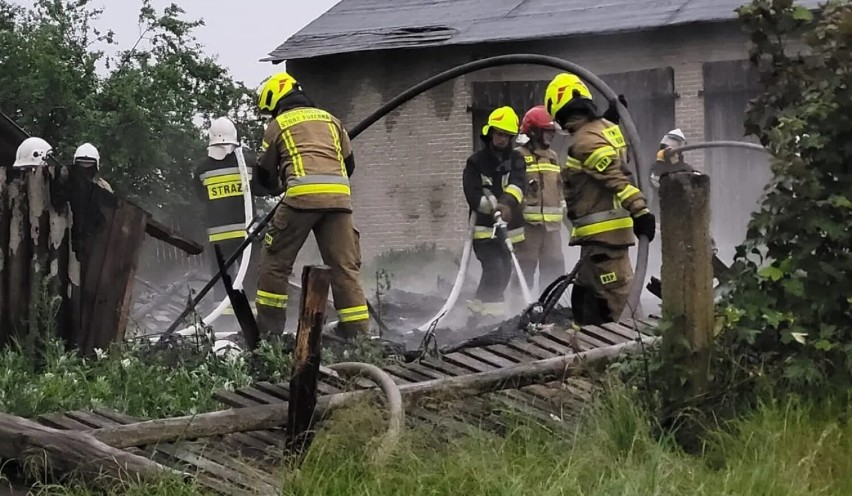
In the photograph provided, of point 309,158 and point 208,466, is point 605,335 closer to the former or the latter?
point 208,466

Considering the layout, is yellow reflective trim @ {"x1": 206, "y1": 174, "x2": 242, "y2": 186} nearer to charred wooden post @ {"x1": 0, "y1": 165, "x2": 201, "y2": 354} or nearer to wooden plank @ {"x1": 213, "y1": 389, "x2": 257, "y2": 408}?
charred wooden post @ {"x1": 0, "y1": 165, "x2": 201, "y2": 354}

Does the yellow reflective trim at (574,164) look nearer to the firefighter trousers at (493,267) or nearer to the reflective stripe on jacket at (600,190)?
the reflective stripe on jacket at (600,190)

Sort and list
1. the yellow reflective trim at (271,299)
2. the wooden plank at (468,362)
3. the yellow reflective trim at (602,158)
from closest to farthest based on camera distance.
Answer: the wooden plank at (468,362), the yellow reflective trim at (602,158), the yellow reflective trim at (271,299)

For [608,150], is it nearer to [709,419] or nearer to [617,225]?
[617,225]

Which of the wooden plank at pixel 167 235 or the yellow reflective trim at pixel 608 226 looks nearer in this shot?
the wooden plank at pixel 167 235

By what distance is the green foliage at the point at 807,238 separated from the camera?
414 cm

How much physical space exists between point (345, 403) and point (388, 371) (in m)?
0.63

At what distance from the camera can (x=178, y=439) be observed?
12.9 feet

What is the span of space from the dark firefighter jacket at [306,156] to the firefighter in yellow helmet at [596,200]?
1.29 metres

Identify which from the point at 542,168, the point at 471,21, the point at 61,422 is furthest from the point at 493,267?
the point at 471,21

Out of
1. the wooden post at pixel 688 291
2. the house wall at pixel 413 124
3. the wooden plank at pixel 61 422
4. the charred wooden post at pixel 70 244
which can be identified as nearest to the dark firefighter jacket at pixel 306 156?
the charred wooden post at pixel 70 244

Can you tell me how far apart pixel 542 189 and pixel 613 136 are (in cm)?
320

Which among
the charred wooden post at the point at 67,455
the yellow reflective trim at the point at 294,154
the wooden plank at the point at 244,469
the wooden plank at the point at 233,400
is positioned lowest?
the wooden plank at the point at 244,469

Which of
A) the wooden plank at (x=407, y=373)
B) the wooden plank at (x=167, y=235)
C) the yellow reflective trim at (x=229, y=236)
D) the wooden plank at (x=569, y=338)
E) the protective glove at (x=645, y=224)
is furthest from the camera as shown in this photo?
the yellow reflective trim at (x=229, y=236)
